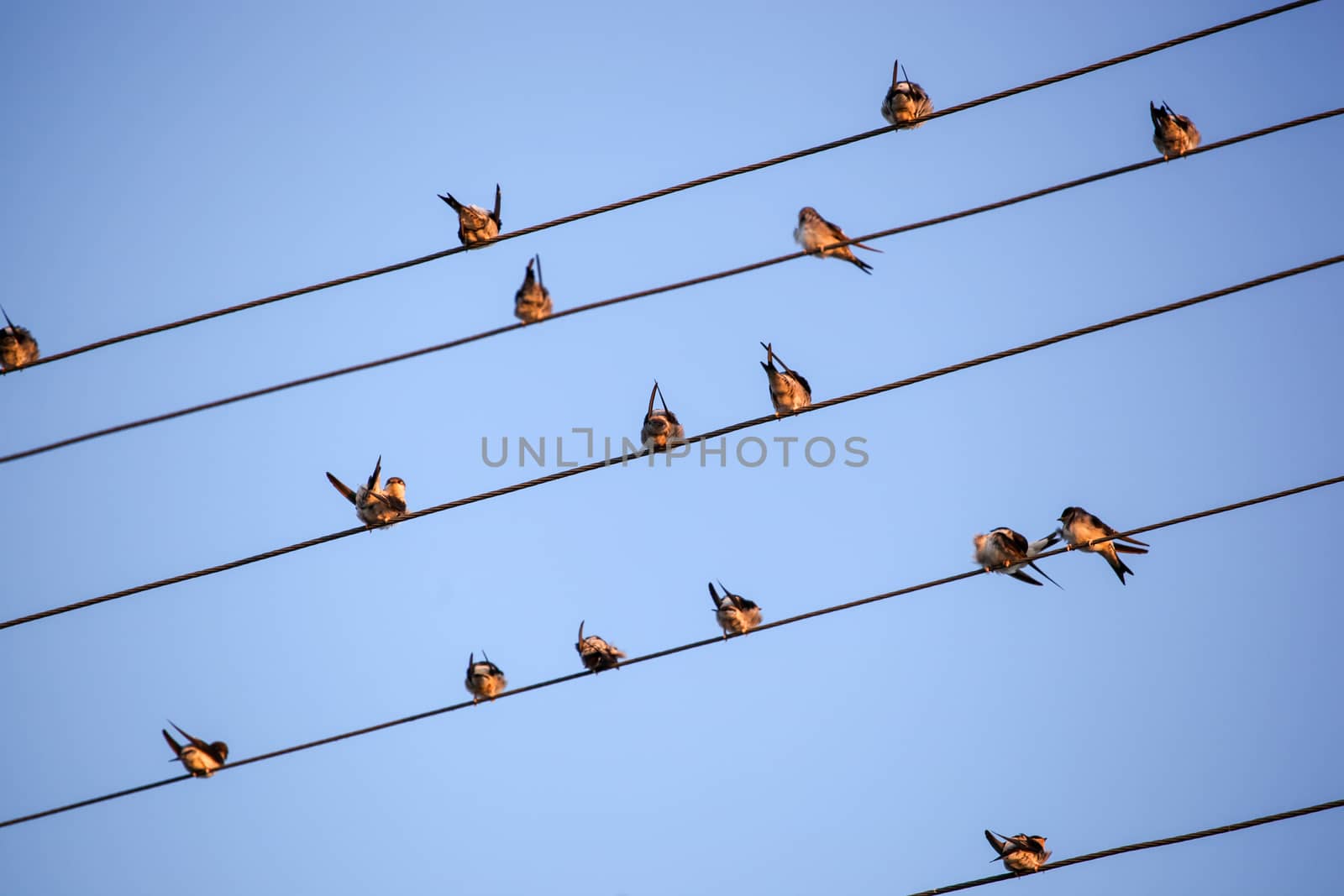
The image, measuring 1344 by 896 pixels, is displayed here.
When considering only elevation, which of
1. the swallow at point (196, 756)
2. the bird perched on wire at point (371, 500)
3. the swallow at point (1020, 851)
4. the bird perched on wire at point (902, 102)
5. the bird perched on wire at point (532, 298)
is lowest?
the swallow at point (1020, 851)

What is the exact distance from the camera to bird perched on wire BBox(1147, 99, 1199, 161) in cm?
918

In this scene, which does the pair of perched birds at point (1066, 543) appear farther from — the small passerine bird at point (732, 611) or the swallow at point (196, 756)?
the swallow at point (196, 756)

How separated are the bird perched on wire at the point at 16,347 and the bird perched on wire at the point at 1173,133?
8855 millimetres

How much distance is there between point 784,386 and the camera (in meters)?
9.59

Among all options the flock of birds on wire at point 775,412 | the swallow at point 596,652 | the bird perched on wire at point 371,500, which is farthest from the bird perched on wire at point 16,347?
the swallow at point 596,652

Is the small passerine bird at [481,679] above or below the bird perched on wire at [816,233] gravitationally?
below

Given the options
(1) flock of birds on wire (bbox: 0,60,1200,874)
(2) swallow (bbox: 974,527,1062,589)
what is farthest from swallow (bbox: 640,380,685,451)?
(2) swallow (bbox: 974,527,1062,589)

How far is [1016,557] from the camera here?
364 inches

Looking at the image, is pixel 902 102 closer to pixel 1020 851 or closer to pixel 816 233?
pixel 816 233

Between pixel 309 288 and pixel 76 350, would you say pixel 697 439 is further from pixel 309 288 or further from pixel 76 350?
pixel 76 350

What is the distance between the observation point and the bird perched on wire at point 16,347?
370 inches

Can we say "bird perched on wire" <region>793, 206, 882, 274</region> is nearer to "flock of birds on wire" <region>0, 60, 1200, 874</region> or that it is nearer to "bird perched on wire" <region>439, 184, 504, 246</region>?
"flock of birds on wire" <region>0, 60, 1200, 874</region>

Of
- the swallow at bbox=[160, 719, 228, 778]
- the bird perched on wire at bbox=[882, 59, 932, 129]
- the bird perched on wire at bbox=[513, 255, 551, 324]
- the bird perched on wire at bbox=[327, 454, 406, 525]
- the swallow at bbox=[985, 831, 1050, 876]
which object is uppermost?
the bird perched on wire at bbox=[882, 59, 932, 129]

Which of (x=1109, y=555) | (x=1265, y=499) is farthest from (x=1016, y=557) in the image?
(x=1265, y=499)
